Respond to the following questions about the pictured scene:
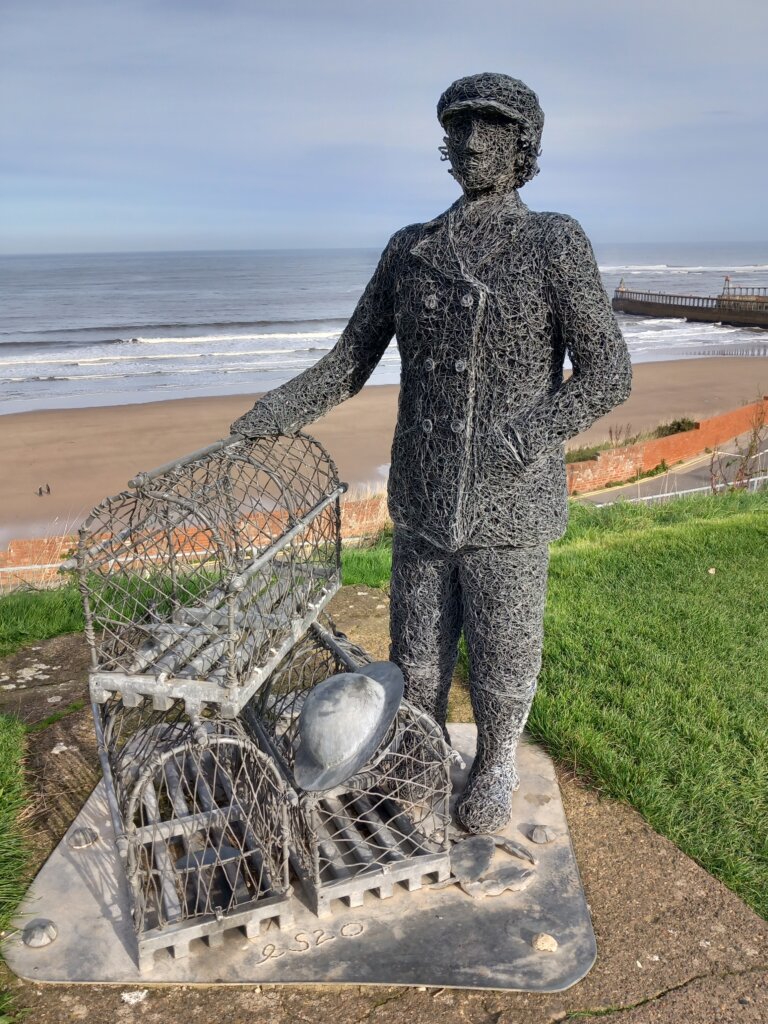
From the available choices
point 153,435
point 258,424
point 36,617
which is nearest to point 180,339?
point 153,435

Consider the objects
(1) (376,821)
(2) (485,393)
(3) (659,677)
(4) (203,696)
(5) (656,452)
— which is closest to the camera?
(4) (203,696)

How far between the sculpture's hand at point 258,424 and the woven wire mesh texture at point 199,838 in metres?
1.01

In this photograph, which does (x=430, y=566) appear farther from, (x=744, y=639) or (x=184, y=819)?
(x=744, y=639)

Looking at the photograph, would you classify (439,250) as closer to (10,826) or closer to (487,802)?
(487,802)

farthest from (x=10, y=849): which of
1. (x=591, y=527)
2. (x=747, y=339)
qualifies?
(x=747, y=339)

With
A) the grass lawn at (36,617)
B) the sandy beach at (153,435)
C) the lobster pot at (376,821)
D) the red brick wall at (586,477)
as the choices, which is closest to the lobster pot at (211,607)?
the lobster pot at (376,821)

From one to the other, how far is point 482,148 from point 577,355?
75cm

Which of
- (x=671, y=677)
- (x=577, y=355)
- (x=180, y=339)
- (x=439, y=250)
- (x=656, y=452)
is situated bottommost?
(x=656, y=452)

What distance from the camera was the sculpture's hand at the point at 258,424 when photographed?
3.17 metres

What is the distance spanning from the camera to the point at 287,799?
2869mm

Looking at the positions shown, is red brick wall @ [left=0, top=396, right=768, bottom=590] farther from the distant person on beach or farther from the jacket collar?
the jacket collar

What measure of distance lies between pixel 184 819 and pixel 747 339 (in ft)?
110

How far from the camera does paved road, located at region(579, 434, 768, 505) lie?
36.7 ft

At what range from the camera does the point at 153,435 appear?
52.0 feet
